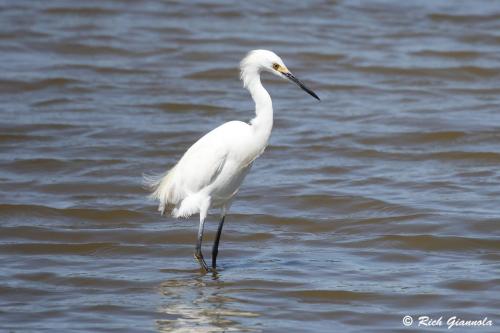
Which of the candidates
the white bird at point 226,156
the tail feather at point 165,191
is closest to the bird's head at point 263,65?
the white bird at point 226,156

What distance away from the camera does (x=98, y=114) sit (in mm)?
12727

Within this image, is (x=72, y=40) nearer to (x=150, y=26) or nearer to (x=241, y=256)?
(x=150, y=26)

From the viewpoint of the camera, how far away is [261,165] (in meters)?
10.8

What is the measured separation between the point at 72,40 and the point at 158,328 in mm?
10833

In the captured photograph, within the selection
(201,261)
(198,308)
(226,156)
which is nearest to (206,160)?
(226,156)

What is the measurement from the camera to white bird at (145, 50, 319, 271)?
24.2 feet

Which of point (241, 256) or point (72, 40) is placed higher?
point (72, 40)

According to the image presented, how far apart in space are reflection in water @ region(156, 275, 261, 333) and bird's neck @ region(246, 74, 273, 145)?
3.72ft

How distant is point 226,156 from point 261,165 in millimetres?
3315

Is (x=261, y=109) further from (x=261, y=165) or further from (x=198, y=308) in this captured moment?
(x=261, y=165)

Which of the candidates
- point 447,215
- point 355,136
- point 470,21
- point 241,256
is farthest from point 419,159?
point 470,21

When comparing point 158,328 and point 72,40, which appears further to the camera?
point 72,40

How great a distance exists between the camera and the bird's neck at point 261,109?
24.0ft

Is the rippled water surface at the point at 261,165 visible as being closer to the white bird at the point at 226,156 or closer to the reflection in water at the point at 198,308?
the reflection in water at the point at 198,308
